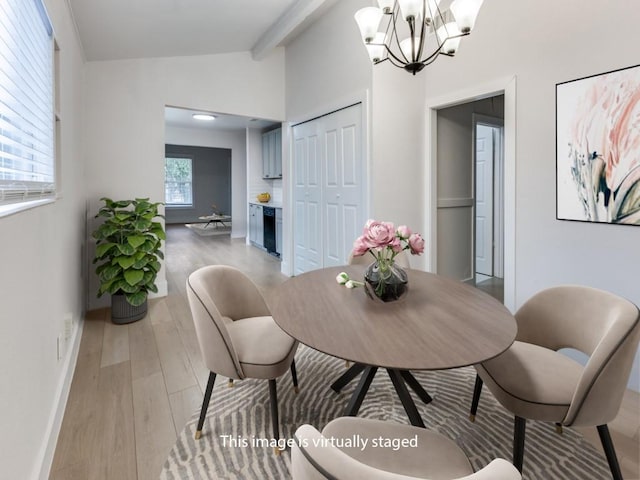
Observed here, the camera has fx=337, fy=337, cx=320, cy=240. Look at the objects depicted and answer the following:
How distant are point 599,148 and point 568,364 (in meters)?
1.46

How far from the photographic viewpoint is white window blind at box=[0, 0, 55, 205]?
1.17 m

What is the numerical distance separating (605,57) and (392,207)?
179 cm

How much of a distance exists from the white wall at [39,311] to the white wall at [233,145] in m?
5.54

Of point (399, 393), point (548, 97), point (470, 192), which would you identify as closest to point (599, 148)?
point (548, 97)

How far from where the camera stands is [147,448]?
5.09 ft

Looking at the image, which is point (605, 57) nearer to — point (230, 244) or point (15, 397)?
point (15, 397)

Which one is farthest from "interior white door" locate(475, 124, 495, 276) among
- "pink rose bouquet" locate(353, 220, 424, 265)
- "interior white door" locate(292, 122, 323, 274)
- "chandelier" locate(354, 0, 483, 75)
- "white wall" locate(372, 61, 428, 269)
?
"pink rose bouquet" locate(353, 220, 424, 265)

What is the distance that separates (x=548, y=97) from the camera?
2.34 m

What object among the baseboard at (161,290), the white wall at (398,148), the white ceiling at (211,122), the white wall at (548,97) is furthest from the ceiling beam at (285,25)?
the baseboard at (161,290)

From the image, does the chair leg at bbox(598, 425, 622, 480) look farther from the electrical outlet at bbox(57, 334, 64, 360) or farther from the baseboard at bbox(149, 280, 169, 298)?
the baseboard at bbox(149, 280, 169, 298)

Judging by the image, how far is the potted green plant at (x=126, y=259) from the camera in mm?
2887

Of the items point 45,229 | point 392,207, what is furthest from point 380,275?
point 392,207

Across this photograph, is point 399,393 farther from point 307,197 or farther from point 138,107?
point 138,107

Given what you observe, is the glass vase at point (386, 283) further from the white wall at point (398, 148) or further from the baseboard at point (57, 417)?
the white wall at point (398, 148)
